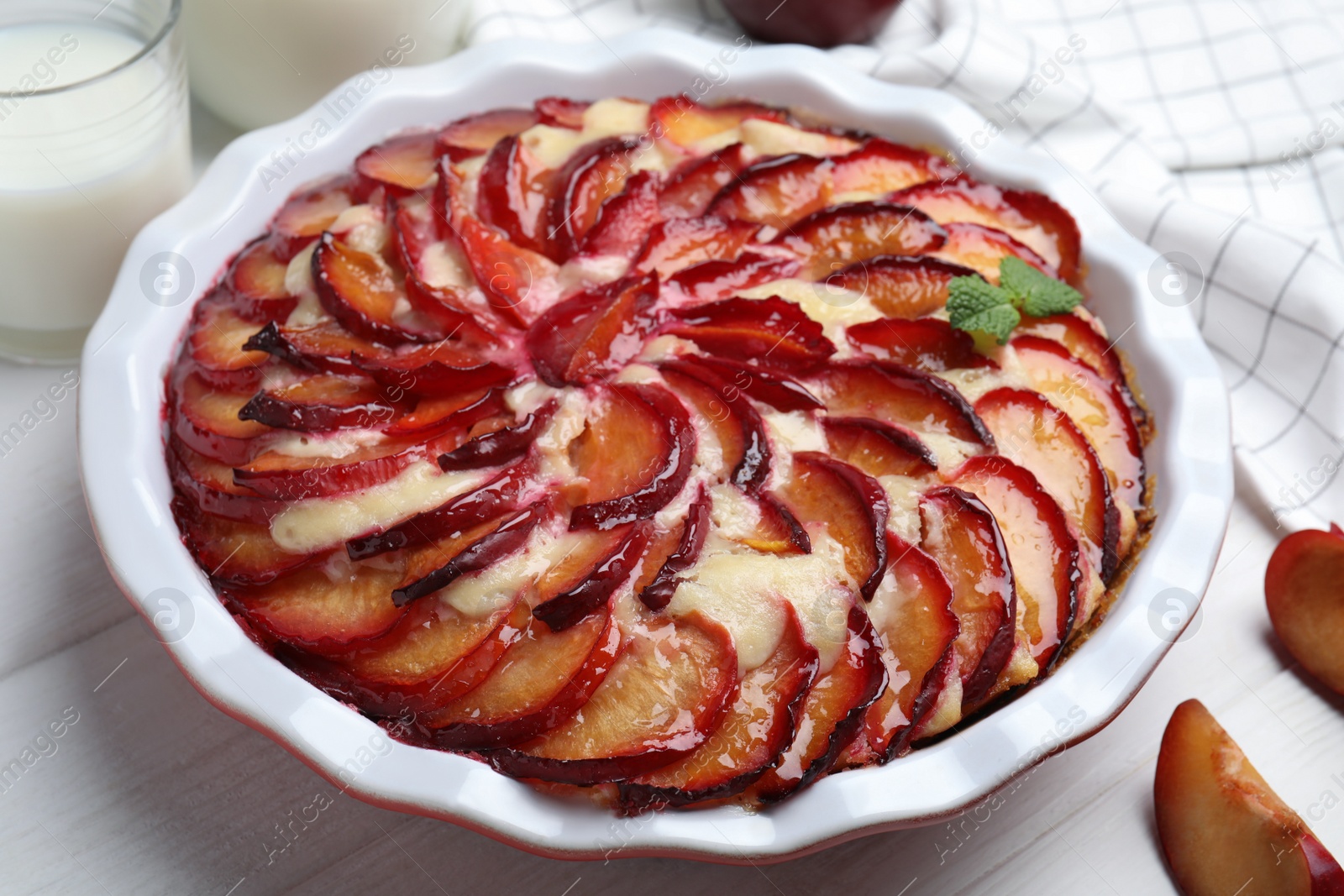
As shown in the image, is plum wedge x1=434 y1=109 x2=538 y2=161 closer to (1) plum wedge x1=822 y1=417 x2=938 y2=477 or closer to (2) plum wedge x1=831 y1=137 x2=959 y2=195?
(2) plum wedge x1=831 y1=137 x2=959 y2=195

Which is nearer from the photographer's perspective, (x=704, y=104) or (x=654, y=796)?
(x=654, y=796)

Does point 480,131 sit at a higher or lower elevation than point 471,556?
higher

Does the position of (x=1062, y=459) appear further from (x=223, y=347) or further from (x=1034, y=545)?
(x=223, y=347)

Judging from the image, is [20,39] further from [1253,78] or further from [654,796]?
[1253,78]

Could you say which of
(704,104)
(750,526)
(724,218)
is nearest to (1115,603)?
(750,526)

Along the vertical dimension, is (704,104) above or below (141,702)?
above

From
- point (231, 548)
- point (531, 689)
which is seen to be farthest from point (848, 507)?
point (231, 548)
